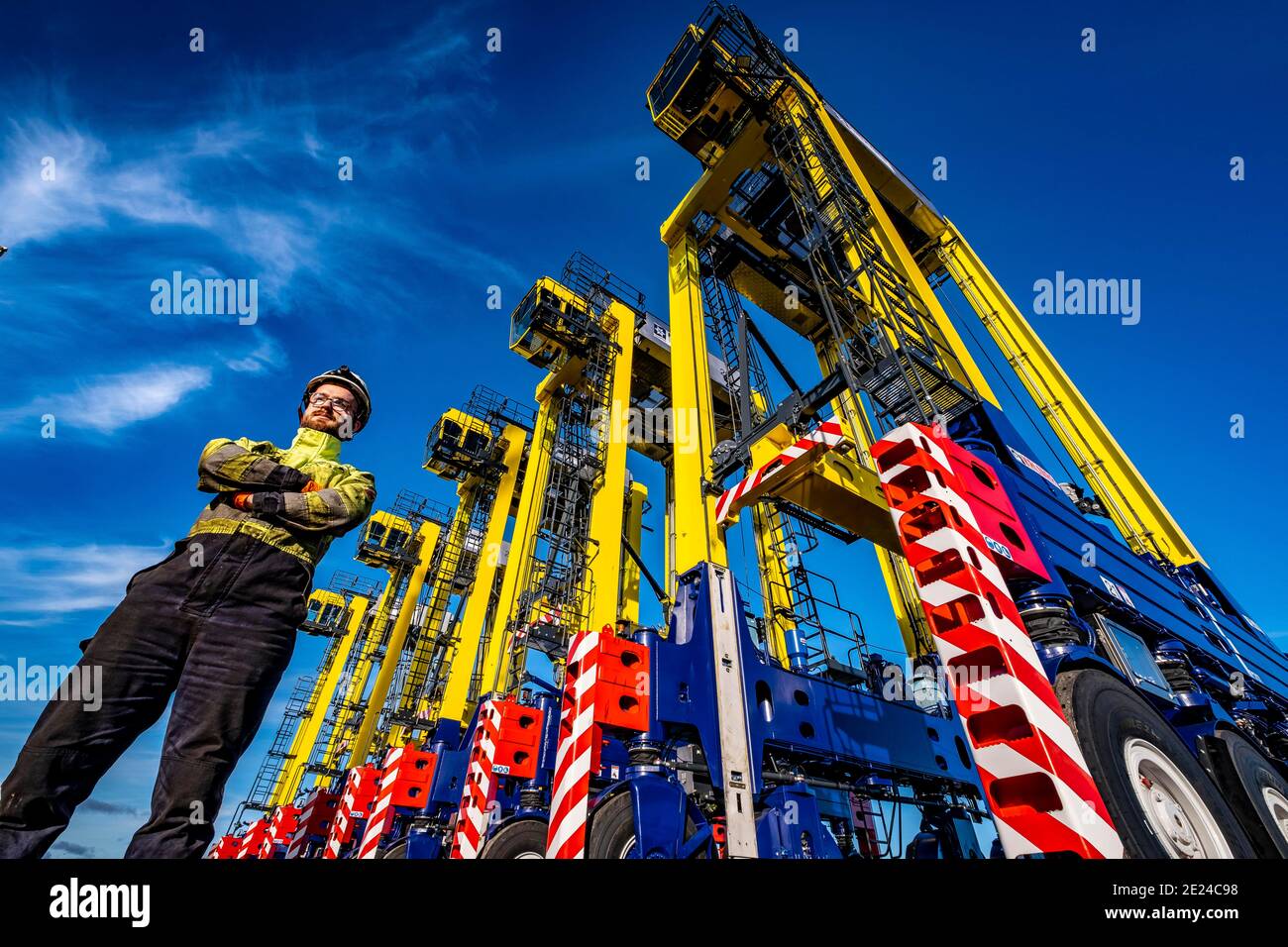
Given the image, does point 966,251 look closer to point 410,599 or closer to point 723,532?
point 723,532

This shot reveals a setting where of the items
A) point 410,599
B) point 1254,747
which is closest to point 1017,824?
point 1254,747

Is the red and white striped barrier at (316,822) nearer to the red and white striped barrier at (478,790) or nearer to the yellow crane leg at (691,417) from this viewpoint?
the red and white striped barrier at (478,790)

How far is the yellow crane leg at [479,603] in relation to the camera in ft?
31.4

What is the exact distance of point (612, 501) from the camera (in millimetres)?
9156

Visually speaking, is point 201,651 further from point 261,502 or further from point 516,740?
point 516,740

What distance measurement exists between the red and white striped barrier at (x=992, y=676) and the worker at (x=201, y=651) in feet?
7.55

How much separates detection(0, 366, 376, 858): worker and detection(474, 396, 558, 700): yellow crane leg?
7154 mm

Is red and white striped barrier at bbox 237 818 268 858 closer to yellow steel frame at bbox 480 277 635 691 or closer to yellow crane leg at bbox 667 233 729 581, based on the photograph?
yellow steel frame at bbox 480 277 635 691

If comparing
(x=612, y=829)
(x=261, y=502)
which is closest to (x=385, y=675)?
(x=612, y=829)

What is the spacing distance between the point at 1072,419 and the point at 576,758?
9.23 m

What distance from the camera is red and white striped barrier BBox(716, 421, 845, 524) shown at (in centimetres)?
461

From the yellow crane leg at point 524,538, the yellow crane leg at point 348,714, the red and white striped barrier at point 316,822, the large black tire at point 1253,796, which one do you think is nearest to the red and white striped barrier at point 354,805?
the yellow crane leg at point 524,538

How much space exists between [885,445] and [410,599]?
45.7ft
